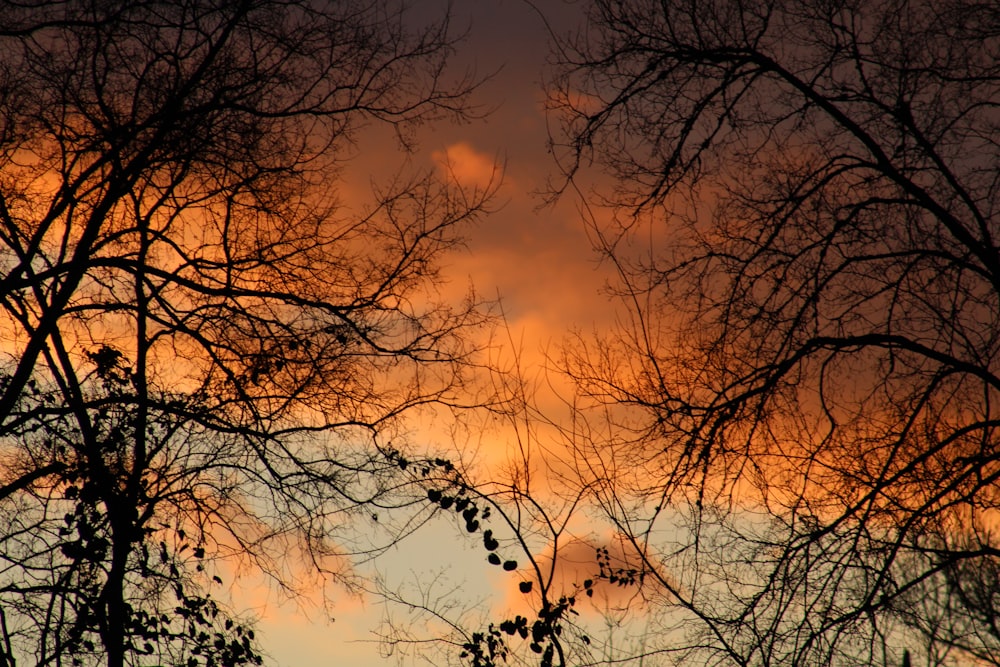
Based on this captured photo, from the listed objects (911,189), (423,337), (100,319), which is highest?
(100,319)

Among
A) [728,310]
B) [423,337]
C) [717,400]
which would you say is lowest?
[717,400]

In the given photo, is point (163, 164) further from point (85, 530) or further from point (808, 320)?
point (808, 320)

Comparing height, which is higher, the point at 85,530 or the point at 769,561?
the point at 85,530

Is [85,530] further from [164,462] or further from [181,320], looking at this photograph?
[181,320]

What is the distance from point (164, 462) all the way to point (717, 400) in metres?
5.17

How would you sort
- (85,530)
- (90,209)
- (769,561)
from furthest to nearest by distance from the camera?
1. (90,209)
2. (85,530)
3. (769,561)

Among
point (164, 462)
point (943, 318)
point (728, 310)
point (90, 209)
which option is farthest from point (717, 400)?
point (90, 209)

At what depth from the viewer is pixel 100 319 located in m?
9.51

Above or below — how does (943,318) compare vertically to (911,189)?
below

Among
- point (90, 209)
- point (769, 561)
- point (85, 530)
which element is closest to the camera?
point (769, 561)

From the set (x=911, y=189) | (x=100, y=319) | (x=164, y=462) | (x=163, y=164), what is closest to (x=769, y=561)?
(x=911, y=189)

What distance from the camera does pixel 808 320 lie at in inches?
280

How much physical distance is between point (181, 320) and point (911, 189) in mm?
6820

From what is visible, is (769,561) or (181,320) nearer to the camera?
(769,561)
